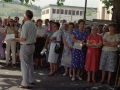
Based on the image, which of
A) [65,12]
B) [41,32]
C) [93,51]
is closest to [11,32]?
[41,32]

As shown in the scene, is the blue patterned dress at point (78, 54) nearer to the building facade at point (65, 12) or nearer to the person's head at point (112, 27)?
the person's head at point (112, 27)

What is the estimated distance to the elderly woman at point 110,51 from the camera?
23.8ft

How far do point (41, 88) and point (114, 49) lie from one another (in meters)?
2.56

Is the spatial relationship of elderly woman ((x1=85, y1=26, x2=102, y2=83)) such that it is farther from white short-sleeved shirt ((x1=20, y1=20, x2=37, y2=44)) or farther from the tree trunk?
white short-sleeved shirt ((x1=20, y1=20, x2=37, y2=44))

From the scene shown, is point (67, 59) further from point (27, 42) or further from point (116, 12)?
point (116, 12)

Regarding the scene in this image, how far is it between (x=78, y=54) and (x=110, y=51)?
1.06 metres

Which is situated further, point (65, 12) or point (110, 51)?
point (65, 12)

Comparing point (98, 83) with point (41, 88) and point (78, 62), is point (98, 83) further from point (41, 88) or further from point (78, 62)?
point (41, 88)

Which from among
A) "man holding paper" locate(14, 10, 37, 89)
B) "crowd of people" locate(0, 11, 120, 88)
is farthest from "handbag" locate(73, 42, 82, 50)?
"man holding paper" locate(14, 10, 37, 89)

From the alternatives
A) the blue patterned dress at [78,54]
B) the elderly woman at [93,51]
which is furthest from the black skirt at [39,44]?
the elderly woman at [93,51]

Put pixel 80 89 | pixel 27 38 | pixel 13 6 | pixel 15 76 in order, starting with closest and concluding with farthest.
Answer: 1. pixel 27 38
2. pixel 80 89
3. pixel 15 76
4. pixel 13 6

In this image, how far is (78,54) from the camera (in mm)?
7742

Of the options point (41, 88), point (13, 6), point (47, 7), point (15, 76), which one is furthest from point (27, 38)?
point (13, 6)

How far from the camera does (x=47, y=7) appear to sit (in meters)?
79.4
